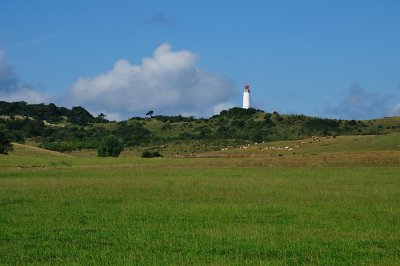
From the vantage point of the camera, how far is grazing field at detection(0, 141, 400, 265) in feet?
52.3

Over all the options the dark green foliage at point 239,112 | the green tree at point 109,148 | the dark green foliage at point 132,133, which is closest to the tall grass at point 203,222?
the green tree at point 109,148

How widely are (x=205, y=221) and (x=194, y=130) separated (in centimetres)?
11461

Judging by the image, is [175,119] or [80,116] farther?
[80,116]

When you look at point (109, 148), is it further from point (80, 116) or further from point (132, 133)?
point (80, 116)

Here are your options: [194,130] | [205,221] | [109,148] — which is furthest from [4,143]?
[205,221]

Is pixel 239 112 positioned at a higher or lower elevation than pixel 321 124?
higher

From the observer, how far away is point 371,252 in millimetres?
15969

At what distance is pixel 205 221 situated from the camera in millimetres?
21688

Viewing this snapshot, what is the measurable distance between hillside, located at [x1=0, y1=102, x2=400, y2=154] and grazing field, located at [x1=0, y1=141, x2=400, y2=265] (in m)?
68.6

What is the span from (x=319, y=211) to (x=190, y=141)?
93996mm

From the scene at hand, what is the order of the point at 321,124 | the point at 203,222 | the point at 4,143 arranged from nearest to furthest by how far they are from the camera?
the point at 203,222, the point at 4,143, the point at 321,124

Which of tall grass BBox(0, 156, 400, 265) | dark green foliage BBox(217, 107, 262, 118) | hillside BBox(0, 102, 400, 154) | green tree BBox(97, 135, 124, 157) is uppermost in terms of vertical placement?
dark green foliage BBox(217, 107, 262, 118)

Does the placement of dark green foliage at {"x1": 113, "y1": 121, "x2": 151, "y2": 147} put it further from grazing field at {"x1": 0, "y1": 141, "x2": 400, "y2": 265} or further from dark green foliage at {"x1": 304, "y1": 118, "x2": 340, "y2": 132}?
grazing field at {"x1": 0, "y1": 141, "x2": 400, "y2": 265}

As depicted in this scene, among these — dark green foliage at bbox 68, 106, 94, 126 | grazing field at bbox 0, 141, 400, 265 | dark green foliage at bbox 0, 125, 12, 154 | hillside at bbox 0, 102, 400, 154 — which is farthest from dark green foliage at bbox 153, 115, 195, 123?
grazing field at bbox 0, 141, 400, 265
